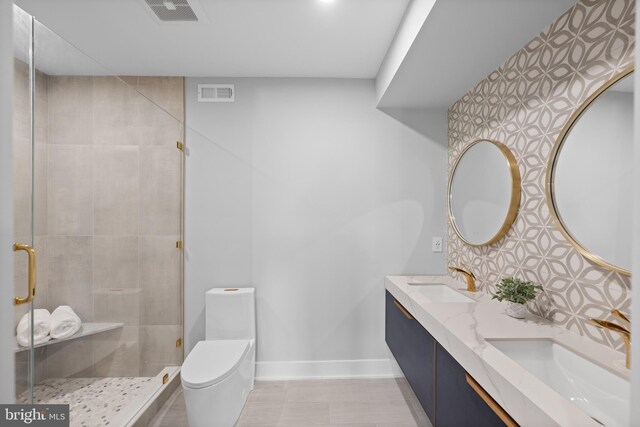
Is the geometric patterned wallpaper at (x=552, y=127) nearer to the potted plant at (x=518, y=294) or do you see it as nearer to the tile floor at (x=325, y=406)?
the potted plant at (x=518, y=294)

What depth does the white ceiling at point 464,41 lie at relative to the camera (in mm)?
1308

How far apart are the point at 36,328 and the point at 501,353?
1.80m

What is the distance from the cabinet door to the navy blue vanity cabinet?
0.09 meters

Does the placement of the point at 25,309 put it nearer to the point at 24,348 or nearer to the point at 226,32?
the point at 24,348

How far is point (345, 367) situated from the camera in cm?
249

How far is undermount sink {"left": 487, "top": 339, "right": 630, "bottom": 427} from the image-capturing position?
3.10 feet

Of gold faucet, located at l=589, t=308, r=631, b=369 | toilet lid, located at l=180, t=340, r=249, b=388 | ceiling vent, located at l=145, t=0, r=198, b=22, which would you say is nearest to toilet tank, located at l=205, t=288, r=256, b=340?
toilet lid, located at l=180, t=340, r=249, b=388

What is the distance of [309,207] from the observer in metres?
2.50

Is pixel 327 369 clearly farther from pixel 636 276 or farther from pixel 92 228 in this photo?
pixel 636 276

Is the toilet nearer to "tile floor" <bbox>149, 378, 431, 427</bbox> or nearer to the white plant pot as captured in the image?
"tile floor" <bbox>149, 378, 431, 427</bbox>

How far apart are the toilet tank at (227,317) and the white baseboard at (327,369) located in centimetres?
38

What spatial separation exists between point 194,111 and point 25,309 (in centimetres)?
180

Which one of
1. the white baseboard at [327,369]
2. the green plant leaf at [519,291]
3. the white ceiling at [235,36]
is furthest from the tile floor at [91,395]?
the green plant leaf at [519,291]

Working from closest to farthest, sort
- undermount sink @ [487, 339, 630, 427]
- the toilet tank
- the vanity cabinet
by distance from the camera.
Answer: undermount sink @ [487, 339, 630, 427]
the vanity cabinet
the toilet tank
